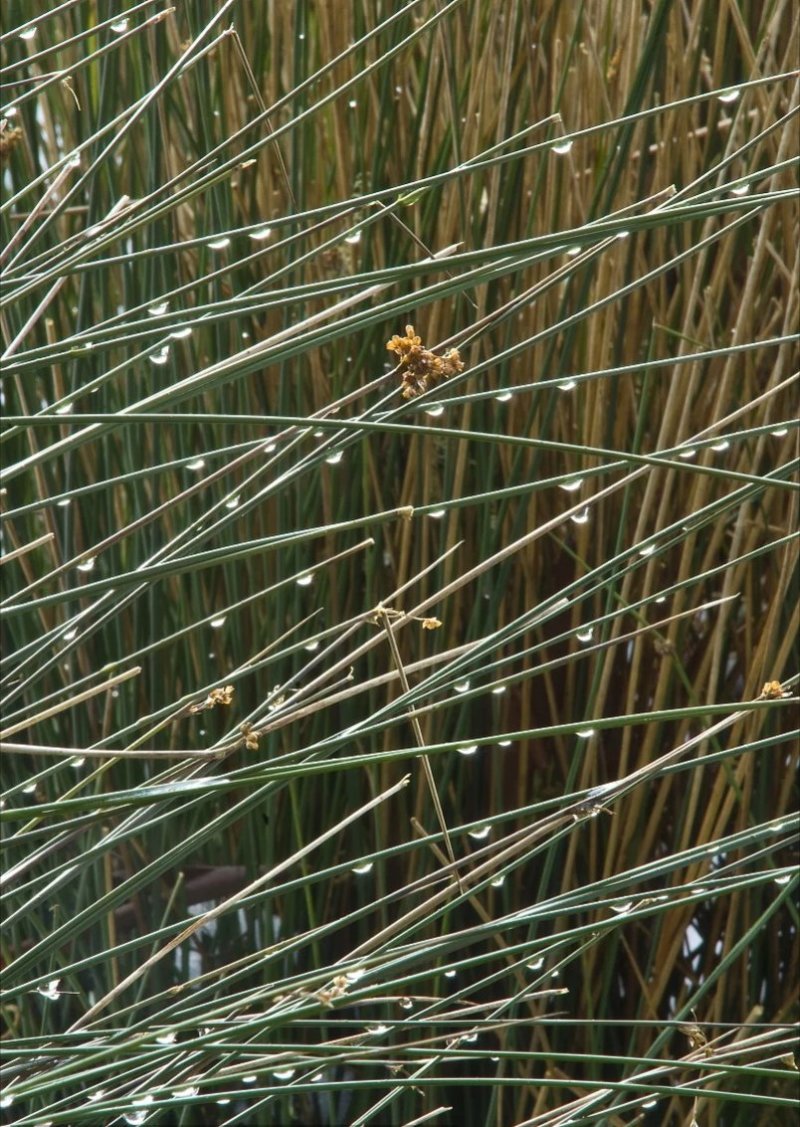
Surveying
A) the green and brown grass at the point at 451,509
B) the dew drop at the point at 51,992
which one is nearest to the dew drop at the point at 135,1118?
the dew drop at the point at 51,992

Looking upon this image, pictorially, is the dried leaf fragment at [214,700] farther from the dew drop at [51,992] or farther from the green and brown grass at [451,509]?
the green and brown grass at [451,509]

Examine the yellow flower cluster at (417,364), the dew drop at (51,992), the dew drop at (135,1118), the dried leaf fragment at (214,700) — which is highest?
the yellow flower cluster at (417,364)

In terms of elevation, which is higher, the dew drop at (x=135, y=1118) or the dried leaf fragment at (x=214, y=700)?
the dried leaf fragment at (x=214, y=700)

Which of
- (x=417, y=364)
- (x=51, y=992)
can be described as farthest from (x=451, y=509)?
(x=51, y=992)

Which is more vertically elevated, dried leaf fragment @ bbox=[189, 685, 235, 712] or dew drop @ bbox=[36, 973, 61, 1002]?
dried leaf fragment @ bbox=[189, 685, 235, 712]

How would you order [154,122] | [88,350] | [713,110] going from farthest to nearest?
[713,110], [154,122], [88,350]

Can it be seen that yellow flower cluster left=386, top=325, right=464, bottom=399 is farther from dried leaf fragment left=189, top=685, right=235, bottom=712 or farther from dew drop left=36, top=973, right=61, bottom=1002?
dew drop left=36, top=973, right=61, bottom=1002

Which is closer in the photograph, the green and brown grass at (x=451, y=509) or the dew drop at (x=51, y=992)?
the dew drop at (x=51, y=992)

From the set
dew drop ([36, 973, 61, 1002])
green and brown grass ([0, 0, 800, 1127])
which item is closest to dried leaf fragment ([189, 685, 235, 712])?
dew drop ([36, 973, 61, 1002])

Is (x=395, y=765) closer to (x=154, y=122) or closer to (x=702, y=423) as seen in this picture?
(x=702, y=423)

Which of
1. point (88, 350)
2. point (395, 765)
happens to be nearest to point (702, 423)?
point (395, 765)

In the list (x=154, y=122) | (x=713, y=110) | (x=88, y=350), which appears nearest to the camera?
(x=88, y=350)
